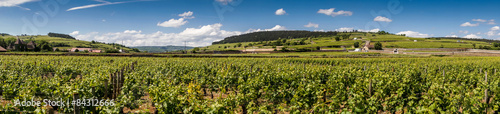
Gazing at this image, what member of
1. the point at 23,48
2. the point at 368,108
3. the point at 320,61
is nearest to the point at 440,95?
the point at 368,108

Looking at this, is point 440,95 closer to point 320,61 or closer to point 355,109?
point 355,109

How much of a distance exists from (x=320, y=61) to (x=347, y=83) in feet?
84.1

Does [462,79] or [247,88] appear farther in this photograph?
[462,79]

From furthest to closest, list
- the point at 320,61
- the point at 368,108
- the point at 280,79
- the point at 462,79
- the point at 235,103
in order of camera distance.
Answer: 1. the point at 320,61
2. the point at 462,79
3. the point at 280,79
4. the point at 235,103
5. the point at 368,108

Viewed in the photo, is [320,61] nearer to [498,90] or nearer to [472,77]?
[472,77]

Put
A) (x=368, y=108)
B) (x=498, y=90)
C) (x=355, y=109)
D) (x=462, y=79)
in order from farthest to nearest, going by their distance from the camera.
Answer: (x=462, y=79)
(x=498, y=90)
(x=368, y=108)
(x=355, y=109)

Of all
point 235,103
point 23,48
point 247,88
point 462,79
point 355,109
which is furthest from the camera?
point 23,48

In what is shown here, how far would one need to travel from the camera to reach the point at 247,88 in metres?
11.4

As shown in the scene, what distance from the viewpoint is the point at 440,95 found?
842 centimetres

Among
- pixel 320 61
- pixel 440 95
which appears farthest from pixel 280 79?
pixel 320 61

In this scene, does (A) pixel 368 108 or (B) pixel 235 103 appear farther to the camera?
(B) pixel 235 103

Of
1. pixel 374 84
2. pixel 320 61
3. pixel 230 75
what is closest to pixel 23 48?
pixel 320 61

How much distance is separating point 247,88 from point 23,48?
422 ft

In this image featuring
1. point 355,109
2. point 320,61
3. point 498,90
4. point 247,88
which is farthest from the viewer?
point 320,61
